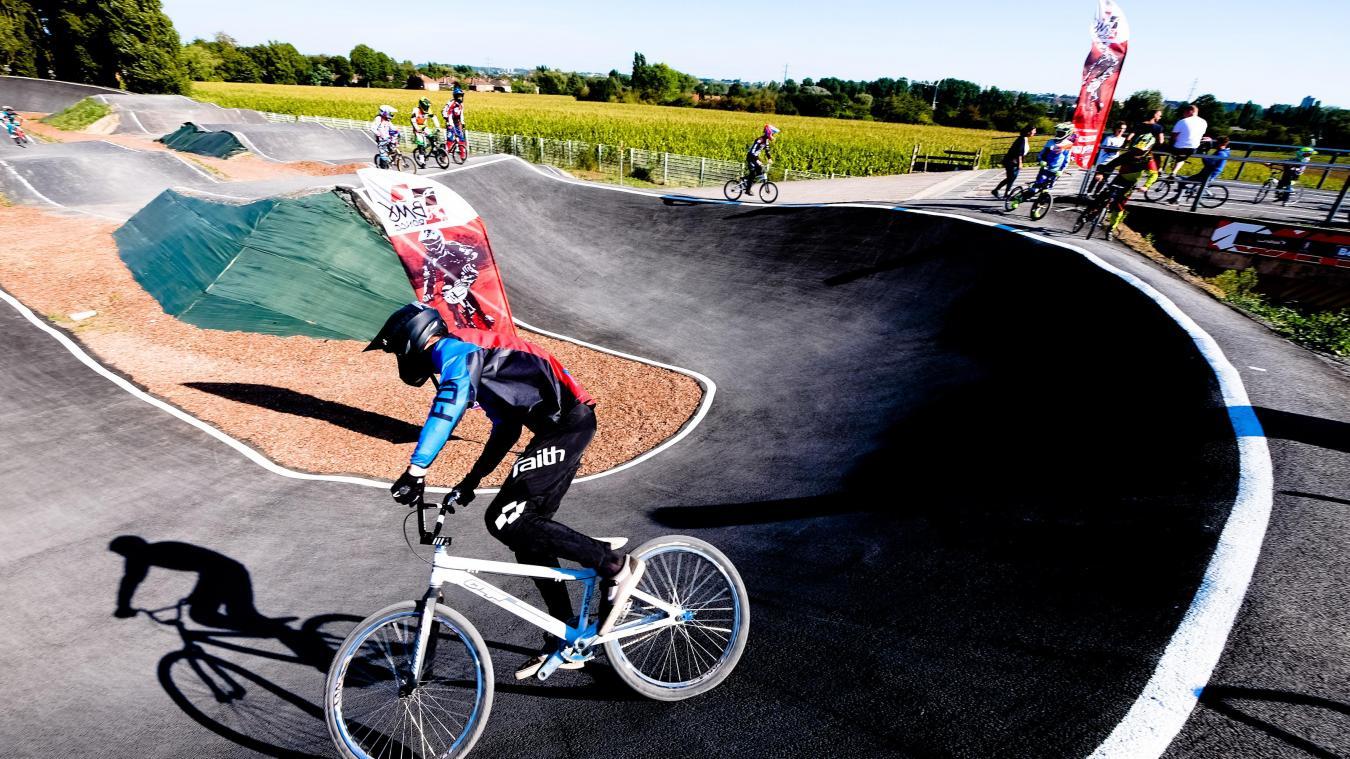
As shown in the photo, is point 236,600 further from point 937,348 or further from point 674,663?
point 937,348

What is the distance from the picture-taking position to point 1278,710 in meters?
3.02

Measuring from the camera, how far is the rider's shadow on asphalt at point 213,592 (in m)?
5.20

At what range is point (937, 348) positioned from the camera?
1122cm

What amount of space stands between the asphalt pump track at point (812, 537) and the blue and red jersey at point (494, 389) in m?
1.93

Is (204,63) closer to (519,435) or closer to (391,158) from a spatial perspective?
(391,158)

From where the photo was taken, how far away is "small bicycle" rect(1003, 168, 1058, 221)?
1672 centimetres

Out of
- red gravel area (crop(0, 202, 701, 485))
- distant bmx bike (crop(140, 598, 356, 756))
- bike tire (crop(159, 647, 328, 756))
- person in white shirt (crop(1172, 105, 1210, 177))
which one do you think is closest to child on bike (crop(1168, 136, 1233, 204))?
person in white shirt (crop(1172, 105, 1210, 177))

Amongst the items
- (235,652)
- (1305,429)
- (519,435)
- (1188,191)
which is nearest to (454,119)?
(235,652)

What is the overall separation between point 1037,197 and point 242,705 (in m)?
19.8

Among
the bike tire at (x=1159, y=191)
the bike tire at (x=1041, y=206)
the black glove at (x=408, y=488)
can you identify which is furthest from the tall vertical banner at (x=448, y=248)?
the bike tire at (x=1159, y=191)

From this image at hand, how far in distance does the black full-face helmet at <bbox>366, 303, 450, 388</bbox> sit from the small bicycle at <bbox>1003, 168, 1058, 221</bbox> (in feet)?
58.4

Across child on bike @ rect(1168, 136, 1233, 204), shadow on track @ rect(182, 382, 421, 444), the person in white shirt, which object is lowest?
shadow on track @ rect(182, 382, 421, 444)

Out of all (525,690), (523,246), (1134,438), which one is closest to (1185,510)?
(1134,438)

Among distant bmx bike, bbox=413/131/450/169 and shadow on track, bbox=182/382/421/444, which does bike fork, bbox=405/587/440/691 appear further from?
distant bmx bike, bbox=413/131/450/169
